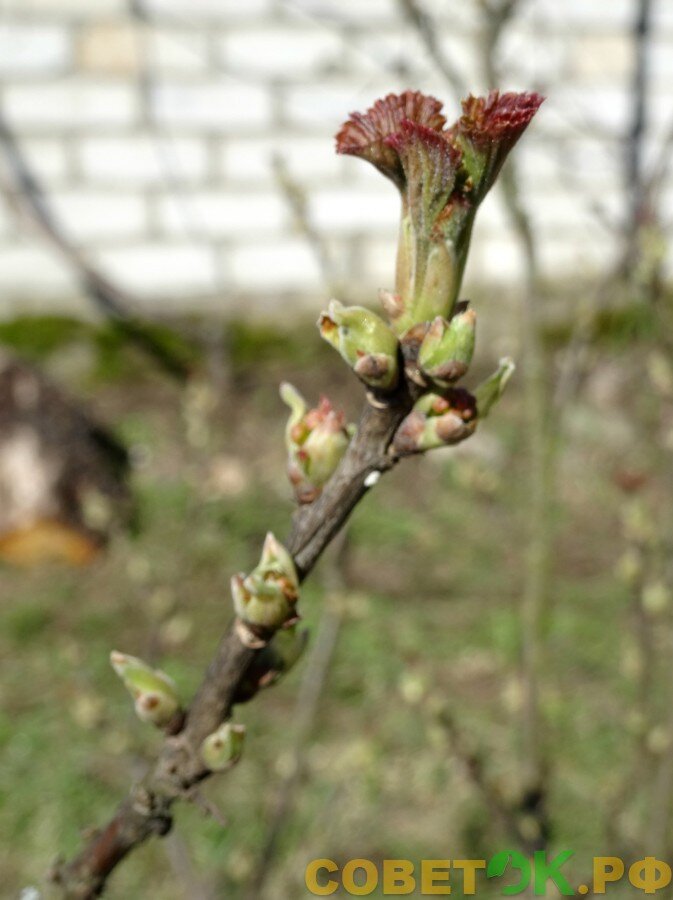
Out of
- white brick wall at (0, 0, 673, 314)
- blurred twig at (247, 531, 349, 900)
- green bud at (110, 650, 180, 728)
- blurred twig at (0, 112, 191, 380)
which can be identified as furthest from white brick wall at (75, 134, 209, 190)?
green bud at (110, 650, 180, 728)

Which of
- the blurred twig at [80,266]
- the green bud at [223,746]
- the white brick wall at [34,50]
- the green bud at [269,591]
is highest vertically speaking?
the green bud at [269,591]

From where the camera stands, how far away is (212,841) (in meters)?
2.50

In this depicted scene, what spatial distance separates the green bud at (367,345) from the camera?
0.57 meters

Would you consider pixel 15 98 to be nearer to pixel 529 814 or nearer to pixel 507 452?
pixel 507 452

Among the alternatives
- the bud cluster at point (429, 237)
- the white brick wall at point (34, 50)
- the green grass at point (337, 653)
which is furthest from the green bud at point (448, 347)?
the white brick wall at point (34, 50)

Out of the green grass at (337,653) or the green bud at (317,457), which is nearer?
the green bud at (317,457)

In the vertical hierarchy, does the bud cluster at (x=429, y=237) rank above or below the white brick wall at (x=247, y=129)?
above

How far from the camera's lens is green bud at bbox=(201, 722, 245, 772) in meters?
0.67

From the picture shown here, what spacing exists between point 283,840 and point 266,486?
1767mm

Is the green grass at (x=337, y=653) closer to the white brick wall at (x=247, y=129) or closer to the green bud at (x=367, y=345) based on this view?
the white brick wall at (x=247, y=129)

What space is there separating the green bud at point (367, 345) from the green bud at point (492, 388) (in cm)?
7

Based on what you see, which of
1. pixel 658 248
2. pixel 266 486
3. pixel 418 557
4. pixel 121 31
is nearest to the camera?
pixel 658 248

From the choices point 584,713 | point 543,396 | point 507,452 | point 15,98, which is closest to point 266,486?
point 507,452

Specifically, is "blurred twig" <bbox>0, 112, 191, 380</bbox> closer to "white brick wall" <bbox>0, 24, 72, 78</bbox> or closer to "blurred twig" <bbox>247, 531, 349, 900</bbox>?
"white brick wall" <bbox>0, 24, 72, 78</bbox>
